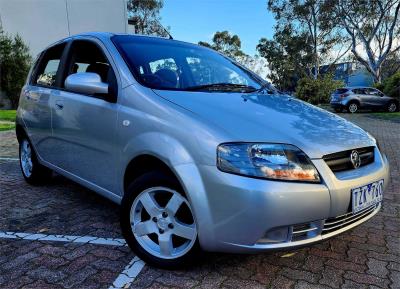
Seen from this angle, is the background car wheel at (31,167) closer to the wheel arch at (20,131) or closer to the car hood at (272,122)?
the wheel arch at (20,131)

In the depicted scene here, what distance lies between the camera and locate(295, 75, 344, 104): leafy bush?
32562mm

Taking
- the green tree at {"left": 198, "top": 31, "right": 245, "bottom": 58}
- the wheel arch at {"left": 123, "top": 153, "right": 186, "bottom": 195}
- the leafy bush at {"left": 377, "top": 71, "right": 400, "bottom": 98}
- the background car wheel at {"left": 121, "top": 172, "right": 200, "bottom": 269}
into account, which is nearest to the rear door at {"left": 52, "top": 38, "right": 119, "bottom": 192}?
the wheel arch at {"left": 123, "top": 153, "right": 186, "bottom": 195}

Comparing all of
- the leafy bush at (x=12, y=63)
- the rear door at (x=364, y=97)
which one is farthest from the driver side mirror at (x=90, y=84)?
the rear door at (x=364, y=97)

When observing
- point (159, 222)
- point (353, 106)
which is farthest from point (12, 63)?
point (159, 222)

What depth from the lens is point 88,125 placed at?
3199 mm

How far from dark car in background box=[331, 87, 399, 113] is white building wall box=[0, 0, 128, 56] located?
12.4 metres

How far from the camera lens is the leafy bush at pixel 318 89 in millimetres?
32562

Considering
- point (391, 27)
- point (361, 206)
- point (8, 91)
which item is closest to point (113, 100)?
point (361, 206)

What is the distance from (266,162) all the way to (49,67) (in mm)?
3041

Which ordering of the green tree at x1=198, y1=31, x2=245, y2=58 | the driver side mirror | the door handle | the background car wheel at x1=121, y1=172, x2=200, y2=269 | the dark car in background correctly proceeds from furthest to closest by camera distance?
the green tree at x1=198, y1=31, x2=245, y2=58 < the dark car in background < the door handle < the driver side mirror < the background car wheel at x1=121, y1=172, x2=200, y2=269

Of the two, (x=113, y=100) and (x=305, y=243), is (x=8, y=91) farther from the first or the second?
(x=305, y=243)

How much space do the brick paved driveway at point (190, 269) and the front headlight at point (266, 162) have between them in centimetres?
74

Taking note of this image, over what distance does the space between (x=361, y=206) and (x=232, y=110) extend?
1.01 metres

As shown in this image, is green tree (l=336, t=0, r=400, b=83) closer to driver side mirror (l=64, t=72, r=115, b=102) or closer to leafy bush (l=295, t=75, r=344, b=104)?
leafy bush (l=295, t=75, r=344, b=104)
